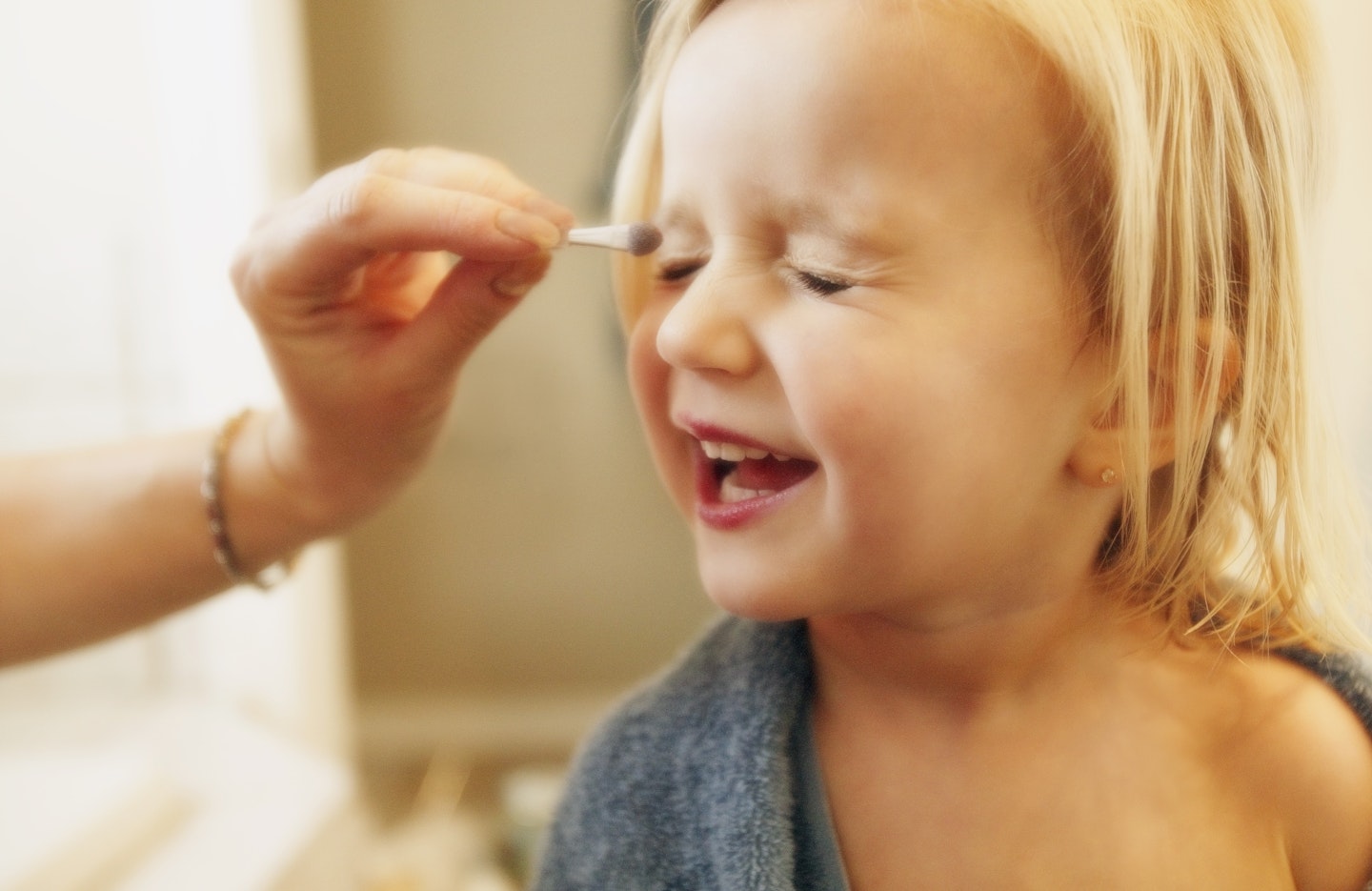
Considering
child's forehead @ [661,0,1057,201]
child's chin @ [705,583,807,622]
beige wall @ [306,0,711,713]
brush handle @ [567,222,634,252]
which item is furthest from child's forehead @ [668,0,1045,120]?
beige wall @ [306,0,711,713]

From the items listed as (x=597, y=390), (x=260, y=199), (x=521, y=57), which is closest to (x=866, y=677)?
(x=260, y=199)

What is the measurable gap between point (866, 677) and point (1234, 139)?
33 centimetres

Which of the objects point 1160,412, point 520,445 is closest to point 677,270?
point 1160,412

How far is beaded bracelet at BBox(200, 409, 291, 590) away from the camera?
0.59 metres

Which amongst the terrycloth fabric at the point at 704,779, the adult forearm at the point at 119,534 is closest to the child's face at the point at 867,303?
the terrycloth fabric at the point at 704,779

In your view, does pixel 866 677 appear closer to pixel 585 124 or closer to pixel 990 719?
pixel 990 719

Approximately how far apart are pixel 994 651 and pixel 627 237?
11.2 inches

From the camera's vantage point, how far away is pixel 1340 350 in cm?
60

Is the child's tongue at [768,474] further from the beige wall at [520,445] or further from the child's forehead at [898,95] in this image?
the beige wall at [520,445]

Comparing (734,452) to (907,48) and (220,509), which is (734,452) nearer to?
(907,48)

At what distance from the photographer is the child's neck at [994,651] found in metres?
Result: 0.52

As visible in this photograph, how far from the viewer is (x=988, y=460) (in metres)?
0.45

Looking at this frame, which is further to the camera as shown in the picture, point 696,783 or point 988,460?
point 696,783

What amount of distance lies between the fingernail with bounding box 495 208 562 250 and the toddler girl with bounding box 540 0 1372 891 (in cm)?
6
